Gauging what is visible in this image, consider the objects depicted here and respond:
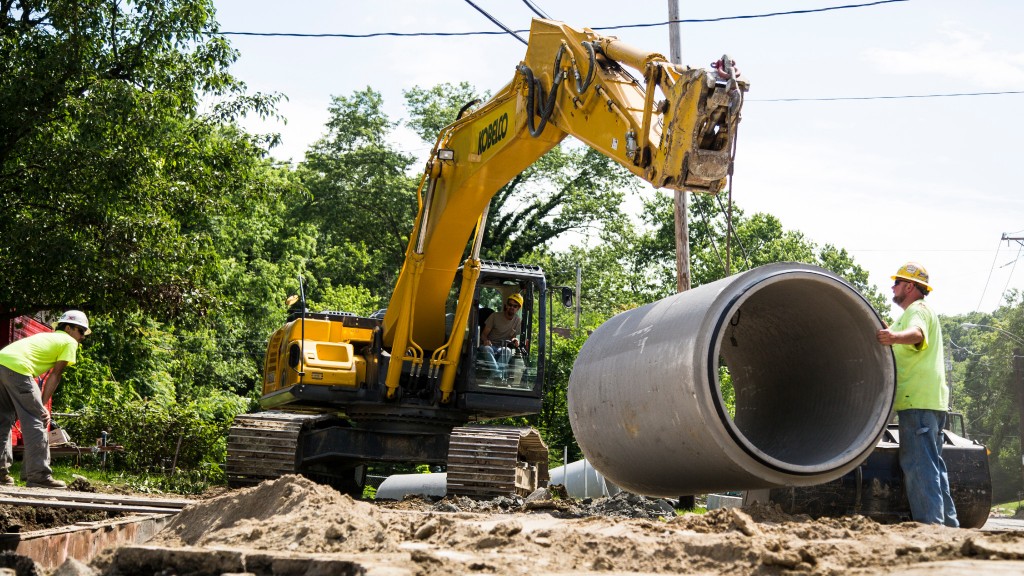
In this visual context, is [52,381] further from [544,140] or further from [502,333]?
[544,140]

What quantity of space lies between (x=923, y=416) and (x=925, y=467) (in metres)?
0.30

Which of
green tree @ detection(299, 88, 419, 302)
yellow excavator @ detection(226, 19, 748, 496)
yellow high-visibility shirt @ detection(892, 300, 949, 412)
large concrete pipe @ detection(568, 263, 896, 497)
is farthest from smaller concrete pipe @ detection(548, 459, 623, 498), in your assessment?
green tree @ detection(299, 88, 419, 302)

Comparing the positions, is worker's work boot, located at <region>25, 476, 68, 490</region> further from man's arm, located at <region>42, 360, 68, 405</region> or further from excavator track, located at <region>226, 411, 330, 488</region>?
excavator track, located at <region>226, 411, 330, 488</region>

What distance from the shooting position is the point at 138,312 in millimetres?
17000

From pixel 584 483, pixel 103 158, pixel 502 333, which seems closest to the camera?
pixel 502 333

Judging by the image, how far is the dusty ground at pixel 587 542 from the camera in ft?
14.7

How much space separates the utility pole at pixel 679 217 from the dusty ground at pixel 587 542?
395 inches

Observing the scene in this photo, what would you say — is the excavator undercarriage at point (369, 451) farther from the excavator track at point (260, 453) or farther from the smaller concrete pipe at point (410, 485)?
the smaller concrete pipe at point (410, 485)

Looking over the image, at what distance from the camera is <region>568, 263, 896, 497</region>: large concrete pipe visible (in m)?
5.77

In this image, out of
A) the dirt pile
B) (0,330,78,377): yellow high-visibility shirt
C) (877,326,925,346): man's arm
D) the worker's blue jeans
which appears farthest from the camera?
(0,330,78,377): yellow high-visibility shirt

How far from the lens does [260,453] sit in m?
11.7

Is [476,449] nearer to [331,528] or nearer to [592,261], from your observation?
[331,528]

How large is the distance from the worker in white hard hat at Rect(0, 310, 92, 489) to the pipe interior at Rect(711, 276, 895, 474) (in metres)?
5.59

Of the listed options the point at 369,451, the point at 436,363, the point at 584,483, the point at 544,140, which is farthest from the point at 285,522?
the point at 584,483
